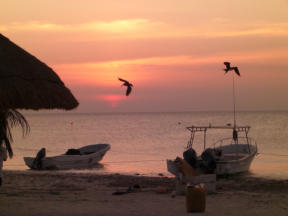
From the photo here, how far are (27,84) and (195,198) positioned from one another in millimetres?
3901

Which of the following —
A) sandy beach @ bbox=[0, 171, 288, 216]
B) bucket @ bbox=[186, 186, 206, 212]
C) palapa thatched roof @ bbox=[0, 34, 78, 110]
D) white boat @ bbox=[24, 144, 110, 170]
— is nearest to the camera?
palapa thatched roof @ bbox=[0, 34, 78, 110]

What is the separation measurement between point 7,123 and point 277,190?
Result: 866cm

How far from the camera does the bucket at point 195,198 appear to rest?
9086mm

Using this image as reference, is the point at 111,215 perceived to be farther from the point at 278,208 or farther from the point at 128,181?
the point at 128,181

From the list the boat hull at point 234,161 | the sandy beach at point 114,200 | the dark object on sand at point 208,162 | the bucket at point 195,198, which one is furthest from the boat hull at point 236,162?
the bucket at point 195,198

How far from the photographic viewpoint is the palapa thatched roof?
7.49 meters

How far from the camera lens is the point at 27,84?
782 cm

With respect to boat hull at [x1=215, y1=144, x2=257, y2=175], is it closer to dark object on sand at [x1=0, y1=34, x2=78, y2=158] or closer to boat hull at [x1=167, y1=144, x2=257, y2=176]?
boat hull at [x1=167, y1=144, x2=257, y2=176]

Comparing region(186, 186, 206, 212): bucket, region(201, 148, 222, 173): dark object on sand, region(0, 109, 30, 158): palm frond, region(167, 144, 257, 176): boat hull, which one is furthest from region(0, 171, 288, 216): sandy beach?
region(167, 144, 257, 176): boat hull

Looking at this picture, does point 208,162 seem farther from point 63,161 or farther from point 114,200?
point 63,161

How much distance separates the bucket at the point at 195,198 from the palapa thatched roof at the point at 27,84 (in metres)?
2.80

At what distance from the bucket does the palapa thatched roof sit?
2.80 meters

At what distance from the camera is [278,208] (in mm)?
10227

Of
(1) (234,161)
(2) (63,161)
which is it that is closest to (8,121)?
(1) (234,161)
